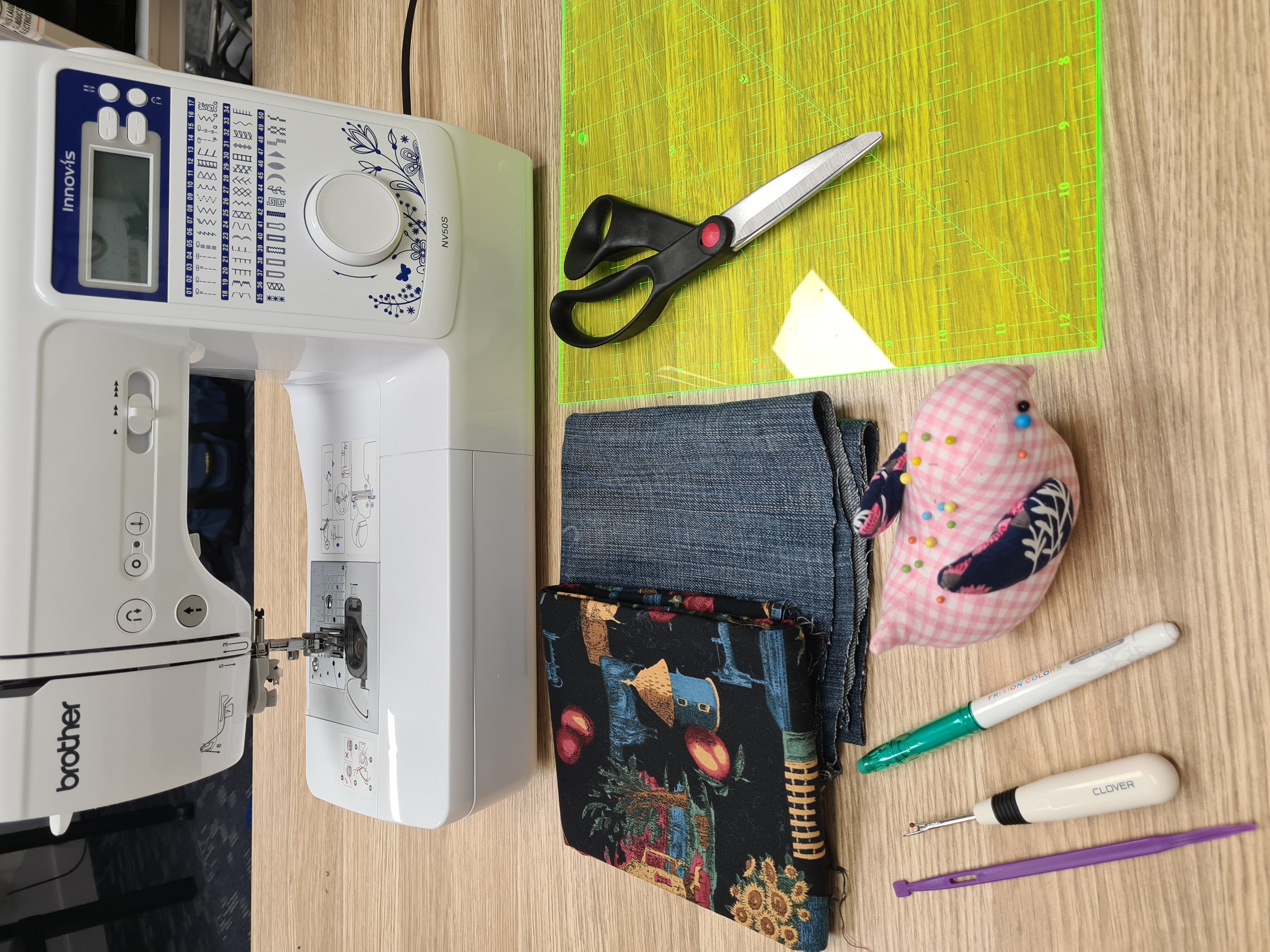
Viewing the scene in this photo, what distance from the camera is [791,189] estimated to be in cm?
51

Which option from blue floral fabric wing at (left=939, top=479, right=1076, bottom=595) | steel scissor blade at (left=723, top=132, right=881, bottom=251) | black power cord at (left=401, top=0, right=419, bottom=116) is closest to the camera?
blue floral fabric wing at (left=939, top=479, right=1076, bottom=595)

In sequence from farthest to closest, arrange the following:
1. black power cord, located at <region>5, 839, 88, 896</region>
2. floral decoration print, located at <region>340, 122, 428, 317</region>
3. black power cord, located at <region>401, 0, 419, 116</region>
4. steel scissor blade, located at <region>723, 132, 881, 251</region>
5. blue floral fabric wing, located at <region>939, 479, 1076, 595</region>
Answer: black power cord, located at <region>5, 839, 88, 896</region>, black power cord, located at <region>401, 0, 419, 116</region>, floral decoration print, located at <region>340, 122, 428, 317</region>, steel scissor blade, located at <region>723, 132, 881, 251</region>, blue floral fabric wing, located at <region>939, 479, 1076, 595</region>

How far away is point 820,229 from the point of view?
0.52 meters

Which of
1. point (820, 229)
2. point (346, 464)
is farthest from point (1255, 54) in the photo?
point (346, 464)

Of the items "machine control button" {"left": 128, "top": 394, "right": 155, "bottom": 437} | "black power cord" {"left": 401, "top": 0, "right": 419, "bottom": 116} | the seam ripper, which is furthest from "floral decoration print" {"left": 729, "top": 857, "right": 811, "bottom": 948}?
"black power cord" {"left": 401, "top": 0, "right": 419, "bottom": 116}

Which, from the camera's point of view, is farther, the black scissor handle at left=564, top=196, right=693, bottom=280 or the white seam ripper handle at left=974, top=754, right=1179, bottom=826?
the black scissor handle at left=564, top=196, right=693, bottom=280

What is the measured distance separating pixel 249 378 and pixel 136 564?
253 mm

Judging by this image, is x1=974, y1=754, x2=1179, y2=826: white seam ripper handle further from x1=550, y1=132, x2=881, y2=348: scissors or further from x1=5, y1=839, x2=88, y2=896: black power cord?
x1=5, y1=839, x2=88, y2=896: black power cord

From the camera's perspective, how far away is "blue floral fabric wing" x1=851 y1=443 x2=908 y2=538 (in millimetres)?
410

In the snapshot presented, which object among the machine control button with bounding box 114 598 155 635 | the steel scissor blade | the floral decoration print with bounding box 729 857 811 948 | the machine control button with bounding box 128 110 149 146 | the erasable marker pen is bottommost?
the floral decoration print with bounding box 729 857 811 948

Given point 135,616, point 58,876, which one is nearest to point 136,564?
point 135,616

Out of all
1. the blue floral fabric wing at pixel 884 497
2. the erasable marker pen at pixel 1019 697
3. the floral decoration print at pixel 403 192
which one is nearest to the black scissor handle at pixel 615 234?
the floral decoration print at pixel 403 192

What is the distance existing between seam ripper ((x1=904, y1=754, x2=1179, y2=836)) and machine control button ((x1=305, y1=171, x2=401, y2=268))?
527mm

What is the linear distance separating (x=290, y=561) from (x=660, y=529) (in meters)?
0.63
